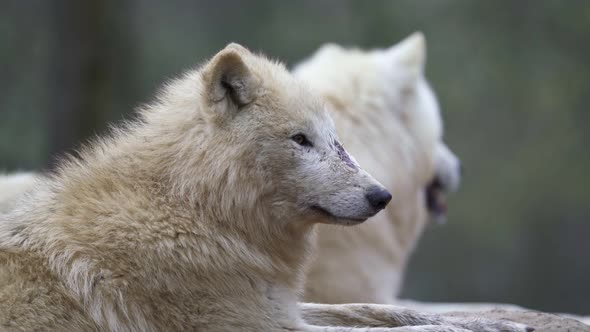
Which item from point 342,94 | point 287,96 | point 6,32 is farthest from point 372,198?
point 6,32

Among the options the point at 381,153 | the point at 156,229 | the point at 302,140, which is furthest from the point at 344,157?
the point at 381,153

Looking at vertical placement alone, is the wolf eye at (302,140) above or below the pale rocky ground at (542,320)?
above

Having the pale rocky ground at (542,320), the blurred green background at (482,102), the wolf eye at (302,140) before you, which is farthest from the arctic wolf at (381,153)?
the blurred green background at (482,102)

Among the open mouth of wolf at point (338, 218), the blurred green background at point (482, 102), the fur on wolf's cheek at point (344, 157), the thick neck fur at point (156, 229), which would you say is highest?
the blurred green background at point (482, 102)

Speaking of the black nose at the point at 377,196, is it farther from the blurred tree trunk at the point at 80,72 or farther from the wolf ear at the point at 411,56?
the blurred tree trunk at the point at 80,72

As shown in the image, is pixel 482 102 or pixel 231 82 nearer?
pixel 231 82

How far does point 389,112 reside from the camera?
26.9ft

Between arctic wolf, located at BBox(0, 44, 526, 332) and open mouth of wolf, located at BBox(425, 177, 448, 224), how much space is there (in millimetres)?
3999

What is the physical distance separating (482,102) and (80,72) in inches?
392

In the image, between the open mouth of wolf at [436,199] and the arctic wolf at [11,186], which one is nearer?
the arctic wolf at [11,186]

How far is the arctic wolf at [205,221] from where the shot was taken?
14.9 feet

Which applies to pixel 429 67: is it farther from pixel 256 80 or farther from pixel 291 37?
pixel 256 80

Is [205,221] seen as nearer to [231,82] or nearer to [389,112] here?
[231,82]

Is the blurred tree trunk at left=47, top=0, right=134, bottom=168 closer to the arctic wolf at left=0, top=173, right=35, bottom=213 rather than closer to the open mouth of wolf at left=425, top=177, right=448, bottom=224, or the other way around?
the arctic wolf at left=0, top=173, right=35, bottom=213
